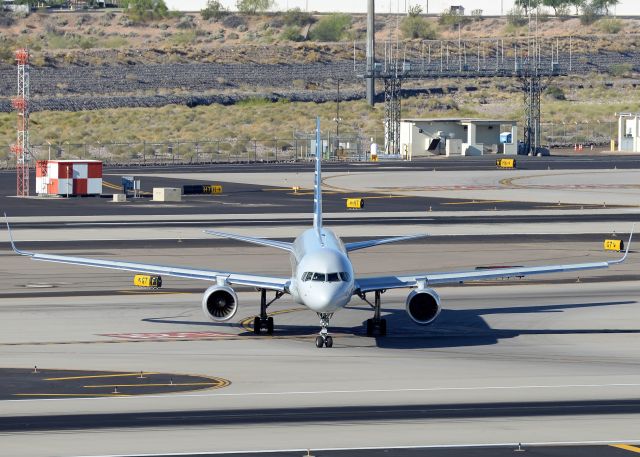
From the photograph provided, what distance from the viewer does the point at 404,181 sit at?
12088cm

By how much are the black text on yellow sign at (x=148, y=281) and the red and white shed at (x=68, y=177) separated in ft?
161

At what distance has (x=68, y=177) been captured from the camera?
10544 cm

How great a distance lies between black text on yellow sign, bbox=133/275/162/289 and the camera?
56.1 m

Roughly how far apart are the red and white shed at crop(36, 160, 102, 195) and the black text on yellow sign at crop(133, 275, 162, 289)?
4897 cm

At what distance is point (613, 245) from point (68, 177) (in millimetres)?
51157

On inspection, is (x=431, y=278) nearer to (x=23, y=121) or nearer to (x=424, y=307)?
(x=424, y=307)

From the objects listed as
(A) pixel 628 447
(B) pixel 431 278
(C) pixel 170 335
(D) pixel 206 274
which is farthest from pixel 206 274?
(A) pixel 628 447

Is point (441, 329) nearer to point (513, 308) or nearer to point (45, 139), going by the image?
point (513, 308)

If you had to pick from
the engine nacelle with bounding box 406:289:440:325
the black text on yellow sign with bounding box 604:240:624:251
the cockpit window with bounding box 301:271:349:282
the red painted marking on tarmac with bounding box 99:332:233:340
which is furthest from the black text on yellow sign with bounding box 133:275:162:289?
the black text on yellow sign with bounding box 604:240:624:251

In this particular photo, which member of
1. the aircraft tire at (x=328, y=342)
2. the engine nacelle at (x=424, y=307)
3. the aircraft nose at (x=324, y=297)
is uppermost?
the aircraft nose at (x=324, y=297)

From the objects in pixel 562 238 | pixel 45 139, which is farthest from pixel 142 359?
pixel 45 139

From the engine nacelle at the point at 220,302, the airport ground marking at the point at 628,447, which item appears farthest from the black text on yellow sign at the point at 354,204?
the airport ground marking at the point at 628,447

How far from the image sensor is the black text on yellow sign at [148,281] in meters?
56.1

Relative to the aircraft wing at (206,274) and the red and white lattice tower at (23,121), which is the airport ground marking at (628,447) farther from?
Answer: the red and white lattice tower at (23,121)
